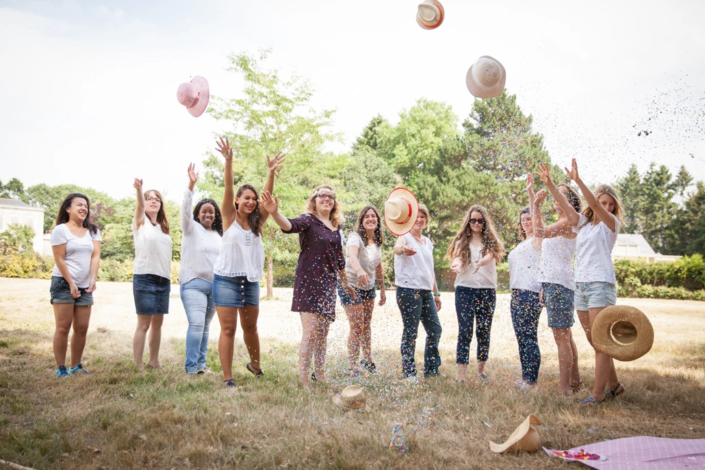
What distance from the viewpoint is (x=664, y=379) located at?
561 centimetres

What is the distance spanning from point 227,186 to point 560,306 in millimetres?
3424

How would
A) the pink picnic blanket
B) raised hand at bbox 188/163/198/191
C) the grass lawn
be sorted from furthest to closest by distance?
raised hand at bbox 188/163/198/191, the grass lawn, the pink picnic blanket

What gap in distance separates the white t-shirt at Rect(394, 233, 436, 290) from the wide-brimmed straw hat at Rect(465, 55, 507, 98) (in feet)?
5.62

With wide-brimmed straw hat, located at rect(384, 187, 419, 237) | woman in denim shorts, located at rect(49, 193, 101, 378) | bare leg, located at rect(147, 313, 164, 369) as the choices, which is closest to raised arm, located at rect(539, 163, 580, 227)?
wide-brimmed straw hat, located at rect(384, 187, 419, 237)

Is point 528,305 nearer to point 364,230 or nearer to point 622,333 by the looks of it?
point 622,333

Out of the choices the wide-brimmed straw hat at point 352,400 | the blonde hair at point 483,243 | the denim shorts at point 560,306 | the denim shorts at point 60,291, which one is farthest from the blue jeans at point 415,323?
the denim shorts at point 60,291

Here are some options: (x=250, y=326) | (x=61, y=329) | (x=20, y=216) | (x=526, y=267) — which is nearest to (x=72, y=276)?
(x=61, y=329)

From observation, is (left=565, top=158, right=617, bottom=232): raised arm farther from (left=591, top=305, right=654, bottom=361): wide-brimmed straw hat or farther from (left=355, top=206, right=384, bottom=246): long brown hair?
(left=355, top=206, right=384, bottom=246): long brown hair

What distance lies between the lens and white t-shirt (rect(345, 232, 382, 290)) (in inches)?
213

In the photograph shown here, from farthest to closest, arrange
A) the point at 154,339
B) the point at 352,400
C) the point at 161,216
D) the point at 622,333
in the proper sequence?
the point at 161,216, the point at 154,339, the point at 622,333, the point at 352,400

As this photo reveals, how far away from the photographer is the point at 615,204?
183 inches

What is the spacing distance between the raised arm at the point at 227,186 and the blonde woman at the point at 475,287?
7.60 ft

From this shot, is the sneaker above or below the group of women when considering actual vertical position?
below

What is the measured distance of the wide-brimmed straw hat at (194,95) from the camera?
5172 millimetres
